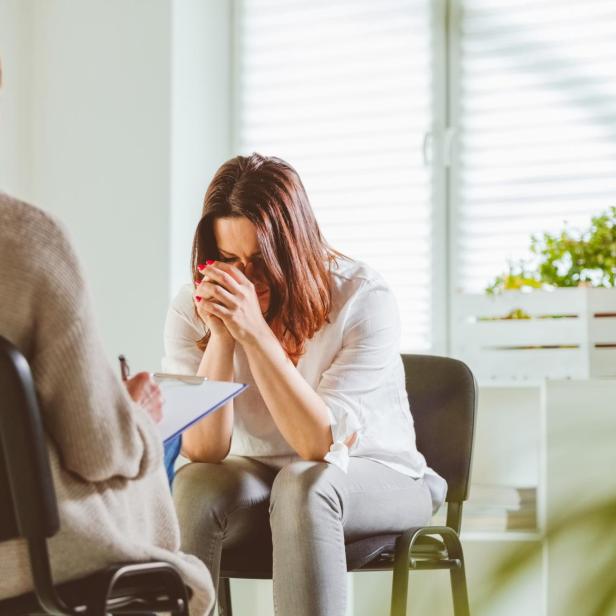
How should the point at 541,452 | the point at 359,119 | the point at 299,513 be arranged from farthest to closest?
the point at 359,119 → the point at 541,452 → the point at 299,513

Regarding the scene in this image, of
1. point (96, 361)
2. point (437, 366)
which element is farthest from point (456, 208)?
point (96, 361)

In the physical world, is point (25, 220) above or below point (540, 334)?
above

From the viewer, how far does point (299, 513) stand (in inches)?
55.1

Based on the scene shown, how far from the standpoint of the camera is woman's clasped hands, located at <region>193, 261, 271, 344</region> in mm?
1562

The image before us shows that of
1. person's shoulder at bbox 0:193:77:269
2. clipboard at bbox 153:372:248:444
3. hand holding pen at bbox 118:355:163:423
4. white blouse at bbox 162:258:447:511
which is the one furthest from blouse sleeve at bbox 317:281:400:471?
person's shoulder at bbox 0:193:77:269

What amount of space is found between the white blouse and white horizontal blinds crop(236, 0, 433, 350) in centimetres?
99

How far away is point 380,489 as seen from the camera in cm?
155

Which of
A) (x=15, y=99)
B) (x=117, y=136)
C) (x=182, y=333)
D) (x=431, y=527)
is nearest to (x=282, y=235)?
(x=182, y=333)

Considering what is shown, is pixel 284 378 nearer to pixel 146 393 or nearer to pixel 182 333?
pixel 182 333

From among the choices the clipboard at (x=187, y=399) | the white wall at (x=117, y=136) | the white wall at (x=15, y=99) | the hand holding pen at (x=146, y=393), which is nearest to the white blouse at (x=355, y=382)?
Answer: the clipboard at (x=187, y=399)

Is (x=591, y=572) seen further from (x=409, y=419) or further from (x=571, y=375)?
(x=571, y=375)

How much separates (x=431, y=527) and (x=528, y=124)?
1481mm

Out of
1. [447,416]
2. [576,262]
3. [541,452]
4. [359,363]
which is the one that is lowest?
[541,452]

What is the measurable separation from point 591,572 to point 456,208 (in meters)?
2.44
